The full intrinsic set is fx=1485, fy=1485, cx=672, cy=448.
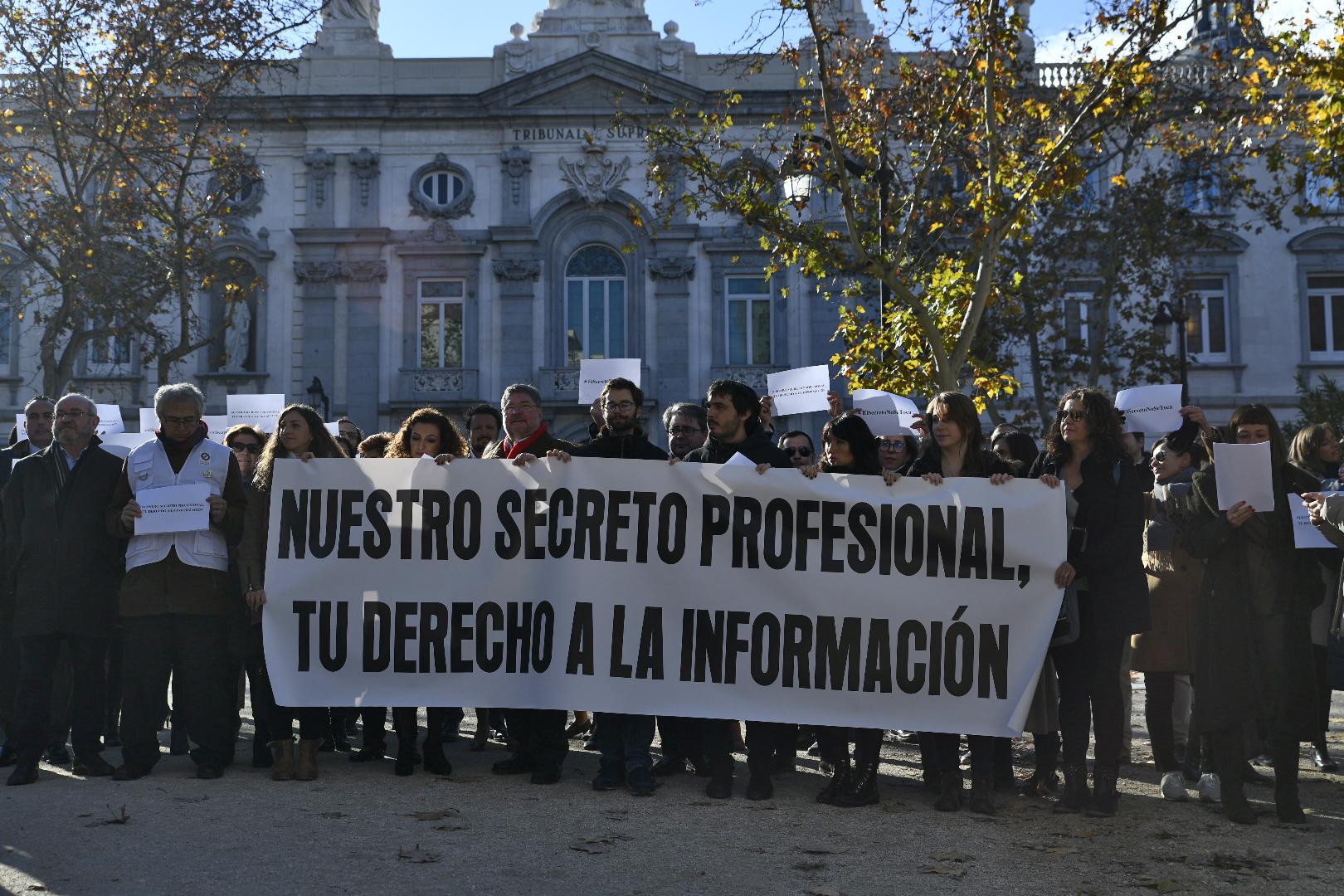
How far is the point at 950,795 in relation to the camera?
7.16 m

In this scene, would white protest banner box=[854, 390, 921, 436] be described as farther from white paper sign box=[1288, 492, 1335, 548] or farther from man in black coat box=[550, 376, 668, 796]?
white paper sign box=[1288, 492, 1335, 548]

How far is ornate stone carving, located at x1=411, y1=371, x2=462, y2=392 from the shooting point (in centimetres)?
3253

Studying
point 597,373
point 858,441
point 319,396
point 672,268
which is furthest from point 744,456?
point 319,396

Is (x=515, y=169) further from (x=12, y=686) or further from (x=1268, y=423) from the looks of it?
(x=1268, y=423)

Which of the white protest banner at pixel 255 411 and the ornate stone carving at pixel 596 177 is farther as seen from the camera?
the ornate stone carving at pixel 596 177

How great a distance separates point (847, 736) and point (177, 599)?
357 cm

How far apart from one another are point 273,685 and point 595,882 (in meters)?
2.79

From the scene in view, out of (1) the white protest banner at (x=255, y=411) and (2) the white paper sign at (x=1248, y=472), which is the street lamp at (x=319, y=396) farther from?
(2) the white paper sign at (x=1248, y=472)

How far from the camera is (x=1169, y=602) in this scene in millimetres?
8133

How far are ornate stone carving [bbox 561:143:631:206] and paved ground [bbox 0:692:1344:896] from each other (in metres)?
25.5

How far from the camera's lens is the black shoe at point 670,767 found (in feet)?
26.4

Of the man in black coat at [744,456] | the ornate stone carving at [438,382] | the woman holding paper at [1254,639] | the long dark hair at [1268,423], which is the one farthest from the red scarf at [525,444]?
the ornate stone carving at [438,382]

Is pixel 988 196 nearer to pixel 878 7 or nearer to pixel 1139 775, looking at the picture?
pixel 878 7

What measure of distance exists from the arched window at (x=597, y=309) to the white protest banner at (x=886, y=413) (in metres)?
22.7
